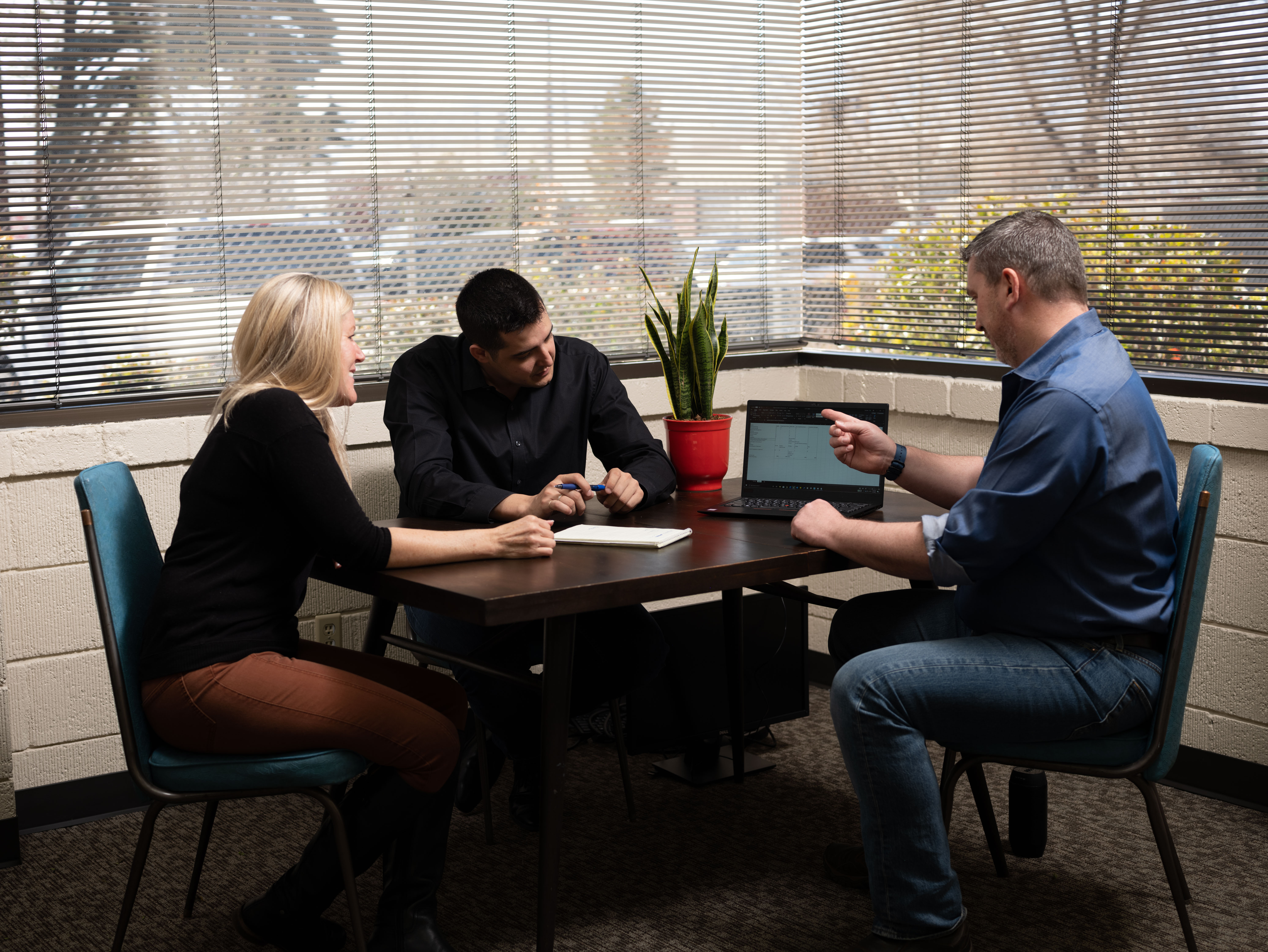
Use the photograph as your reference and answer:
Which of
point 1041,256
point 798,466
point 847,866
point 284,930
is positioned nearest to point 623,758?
point 847,866

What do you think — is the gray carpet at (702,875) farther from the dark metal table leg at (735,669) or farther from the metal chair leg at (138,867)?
the metal chair leg at (138,867)

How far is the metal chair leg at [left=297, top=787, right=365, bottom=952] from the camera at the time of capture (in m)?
2.06

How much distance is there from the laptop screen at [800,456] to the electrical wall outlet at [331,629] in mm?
1355

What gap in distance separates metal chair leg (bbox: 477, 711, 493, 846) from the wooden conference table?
0.40 meters

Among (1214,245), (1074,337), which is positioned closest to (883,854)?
(1074,337)

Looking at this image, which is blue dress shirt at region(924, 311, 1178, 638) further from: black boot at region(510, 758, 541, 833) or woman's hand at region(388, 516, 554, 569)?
black boot at region(510, 758, 541, 833)

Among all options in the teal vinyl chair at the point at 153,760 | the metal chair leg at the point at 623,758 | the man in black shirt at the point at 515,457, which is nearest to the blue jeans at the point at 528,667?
the man in black shirt at the point at 515,457

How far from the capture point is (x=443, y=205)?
359cm

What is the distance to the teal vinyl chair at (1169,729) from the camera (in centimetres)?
211

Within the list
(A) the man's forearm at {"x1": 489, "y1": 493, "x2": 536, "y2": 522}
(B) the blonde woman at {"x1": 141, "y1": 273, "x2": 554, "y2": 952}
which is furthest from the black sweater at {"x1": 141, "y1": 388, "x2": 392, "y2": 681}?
(A) the man's forearm at {"x1": 489, "y1": 493, "x2": 536, "y2": 522}

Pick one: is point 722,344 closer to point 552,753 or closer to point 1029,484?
point 1029,484

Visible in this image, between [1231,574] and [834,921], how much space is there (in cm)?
153

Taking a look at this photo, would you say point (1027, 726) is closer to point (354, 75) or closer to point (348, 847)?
point (348, 847)

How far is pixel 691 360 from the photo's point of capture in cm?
313
